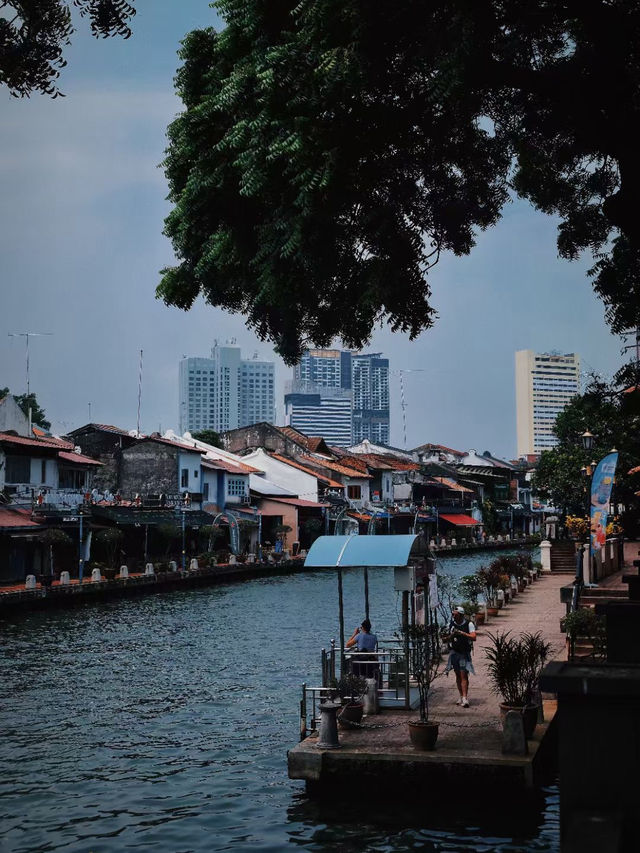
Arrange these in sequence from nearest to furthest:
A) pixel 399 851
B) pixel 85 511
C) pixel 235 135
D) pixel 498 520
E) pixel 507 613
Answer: pixel 235 135 → pixel 399 851 → pixel 507 613 → pixel 85 511 → pixel 498 520

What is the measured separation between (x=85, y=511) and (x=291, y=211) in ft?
139

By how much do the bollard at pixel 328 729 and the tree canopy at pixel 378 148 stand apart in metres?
5.20

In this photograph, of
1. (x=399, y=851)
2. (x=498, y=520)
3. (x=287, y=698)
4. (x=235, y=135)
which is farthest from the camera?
(x=498, y=520)

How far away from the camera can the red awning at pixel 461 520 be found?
10036 centimetres

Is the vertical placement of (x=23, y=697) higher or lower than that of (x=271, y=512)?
lower

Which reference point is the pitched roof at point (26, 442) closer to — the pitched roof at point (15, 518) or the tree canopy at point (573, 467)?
the pitched roof at point (15, 518)

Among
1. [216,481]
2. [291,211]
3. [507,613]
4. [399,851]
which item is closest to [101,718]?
[399,851]

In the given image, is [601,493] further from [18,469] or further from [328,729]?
[18,469]

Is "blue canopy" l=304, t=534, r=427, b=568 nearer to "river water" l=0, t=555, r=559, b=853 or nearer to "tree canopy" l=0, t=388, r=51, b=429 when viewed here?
"river water" l=0, t=555, r=559, b=853

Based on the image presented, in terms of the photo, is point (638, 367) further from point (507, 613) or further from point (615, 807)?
point (507, 613)

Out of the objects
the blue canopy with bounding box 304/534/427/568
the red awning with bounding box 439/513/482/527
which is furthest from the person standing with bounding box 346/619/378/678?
the red awning with bounding box 439/513/482/527

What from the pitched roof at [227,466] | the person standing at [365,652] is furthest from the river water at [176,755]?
the pitched roof at [227,466]

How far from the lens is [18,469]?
49.2 meters

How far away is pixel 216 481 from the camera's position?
72062mm
